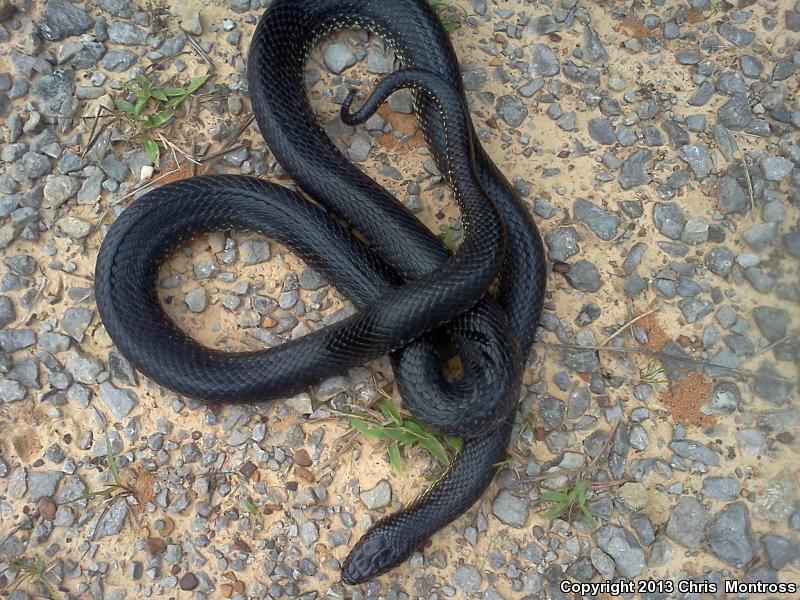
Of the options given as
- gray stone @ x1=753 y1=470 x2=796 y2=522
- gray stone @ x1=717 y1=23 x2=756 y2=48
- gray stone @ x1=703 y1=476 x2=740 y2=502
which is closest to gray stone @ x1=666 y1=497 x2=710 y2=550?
gray stone @ x1=703 y1=476 x2=740 y2=502

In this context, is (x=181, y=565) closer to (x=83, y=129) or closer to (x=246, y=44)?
(x=83, y=129)

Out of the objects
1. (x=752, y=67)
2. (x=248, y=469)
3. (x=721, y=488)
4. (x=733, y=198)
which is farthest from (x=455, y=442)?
(x=752, y=67)

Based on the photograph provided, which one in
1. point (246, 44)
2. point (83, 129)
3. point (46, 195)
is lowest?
point (46, 195)

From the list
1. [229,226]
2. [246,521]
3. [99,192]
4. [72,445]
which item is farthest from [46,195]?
[246,521]

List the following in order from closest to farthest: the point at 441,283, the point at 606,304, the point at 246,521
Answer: the point at 441,283, the point at 246,521, the point at 606,304

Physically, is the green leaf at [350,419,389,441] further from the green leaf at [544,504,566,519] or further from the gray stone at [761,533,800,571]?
the gray stone at [761,533,800,571]

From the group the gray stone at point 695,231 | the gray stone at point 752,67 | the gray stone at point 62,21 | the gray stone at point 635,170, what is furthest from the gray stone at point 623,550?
the gray stone at point 62,21
